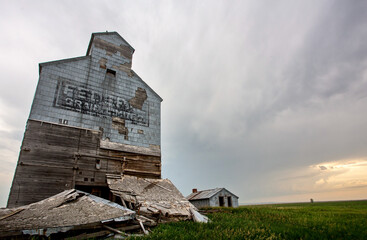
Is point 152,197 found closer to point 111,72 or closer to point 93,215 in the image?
point 93,215

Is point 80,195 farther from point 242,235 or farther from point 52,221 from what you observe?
point 242,235

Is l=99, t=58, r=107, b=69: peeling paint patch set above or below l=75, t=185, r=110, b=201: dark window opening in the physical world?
above

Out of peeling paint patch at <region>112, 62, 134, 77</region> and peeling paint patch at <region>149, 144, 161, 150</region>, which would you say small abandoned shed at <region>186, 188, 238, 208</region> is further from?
peeling paint patch at <region>112, 62, 134, 77</region>

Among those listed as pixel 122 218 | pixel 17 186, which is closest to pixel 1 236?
pixel 122 218

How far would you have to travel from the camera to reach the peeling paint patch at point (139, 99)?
17.2 metres

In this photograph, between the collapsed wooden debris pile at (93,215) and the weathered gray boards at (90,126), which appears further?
the weathered gray boards at (90,126)

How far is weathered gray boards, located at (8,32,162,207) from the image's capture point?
12.1 meters

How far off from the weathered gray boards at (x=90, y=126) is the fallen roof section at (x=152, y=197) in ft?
3.86

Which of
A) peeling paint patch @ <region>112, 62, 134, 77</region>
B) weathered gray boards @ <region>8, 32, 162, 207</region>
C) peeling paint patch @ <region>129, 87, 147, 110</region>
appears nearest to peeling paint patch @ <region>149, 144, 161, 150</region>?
weathered gray boards @ <region>8, 32, 162, 207</region>

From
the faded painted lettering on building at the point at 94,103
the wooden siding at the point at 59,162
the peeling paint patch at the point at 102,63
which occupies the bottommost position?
the wooden siding at the point at 59,162

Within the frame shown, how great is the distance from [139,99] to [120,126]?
Result: 3074 mm

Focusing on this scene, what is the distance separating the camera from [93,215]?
8289mm

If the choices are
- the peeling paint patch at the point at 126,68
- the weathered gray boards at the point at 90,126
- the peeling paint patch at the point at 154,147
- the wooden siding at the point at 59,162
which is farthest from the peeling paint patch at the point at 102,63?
the peeling paint patch at the point at 154,147

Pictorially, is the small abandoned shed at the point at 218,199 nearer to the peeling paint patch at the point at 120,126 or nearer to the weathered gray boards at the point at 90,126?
the weathered gray boards at the point at 90,126
